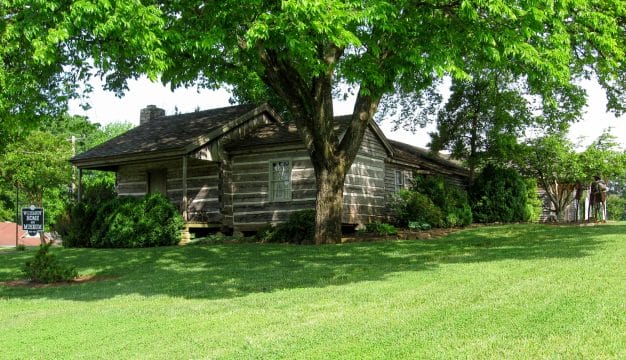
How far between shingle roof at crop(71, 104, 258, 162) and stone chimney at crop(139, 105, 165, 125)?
1.81 m

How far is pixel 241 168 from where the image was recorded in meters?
23.3

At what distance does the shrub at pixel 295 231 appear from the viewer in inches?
746

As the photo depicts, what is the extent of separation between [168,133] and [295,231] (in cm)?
850

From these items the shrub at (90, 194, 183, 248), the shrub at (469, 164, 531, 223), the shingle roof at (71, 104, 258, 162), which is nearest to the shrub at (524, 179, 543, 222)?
the shrub at (469, 164, 531, 223)

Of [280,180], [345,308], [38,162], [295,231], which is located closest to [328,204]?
[295,231]

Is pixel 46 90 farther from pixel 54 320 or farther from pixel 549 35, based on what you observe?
pixel 549 35

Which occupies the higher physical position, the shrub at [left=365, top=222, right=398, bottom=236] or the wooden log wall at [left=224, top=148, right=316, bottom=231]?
the wooden log wall at [left=224, top=148, right=316, bottom=231]

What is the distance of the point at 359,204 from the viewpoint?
2252 centimetres

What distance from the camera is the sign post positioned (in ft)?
65.4

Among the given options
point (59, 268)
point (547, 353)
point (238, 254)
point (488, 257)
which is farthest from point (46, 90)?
point (547, 353)

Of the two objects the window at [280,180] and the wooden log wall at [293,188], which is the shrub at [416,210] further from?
the window at [280,180]

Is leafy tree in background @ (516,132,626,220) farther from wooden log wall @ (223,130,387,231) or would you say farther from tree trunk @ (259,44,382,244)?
tree trunk @ (259,44,382,244)

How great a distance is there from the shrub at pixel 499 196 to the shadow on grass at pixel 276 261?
6.20 m

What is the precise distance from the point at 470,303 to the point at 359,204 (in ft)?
48.2
